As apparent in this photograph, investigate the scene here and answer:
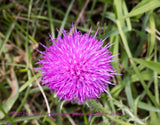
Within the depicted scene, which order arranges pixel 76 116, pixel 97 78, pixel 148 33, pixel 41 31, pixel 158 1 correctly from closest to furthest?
pixel 97 78 < pixel 158 1 < pixel 148 33 < pixel 76 116 < pixel 41 31

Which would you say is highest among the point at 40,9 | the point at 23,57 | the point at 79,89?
the point at 40,9

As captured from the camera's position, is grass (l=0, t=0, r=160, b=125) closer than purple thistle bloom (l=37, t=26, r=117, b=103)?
No

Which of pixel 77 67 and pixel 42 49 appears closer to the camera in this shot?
pixel 77 67

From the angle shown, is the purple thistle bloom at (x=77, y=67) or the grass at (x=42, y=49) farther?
the grass at (x=42, y=49)

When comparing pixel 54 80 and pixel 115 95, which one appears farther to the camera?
pixel 115 95

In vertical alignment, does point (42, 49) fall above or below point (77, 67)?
above

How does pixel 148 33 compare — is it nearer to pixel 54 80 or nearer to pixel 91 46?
pixel 91 46

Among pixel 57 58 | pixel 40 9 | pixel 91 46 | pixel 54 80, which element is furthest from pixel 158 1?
pixel 40 9

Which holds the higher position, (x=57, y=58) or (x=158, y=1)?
(x=158, y=1)
